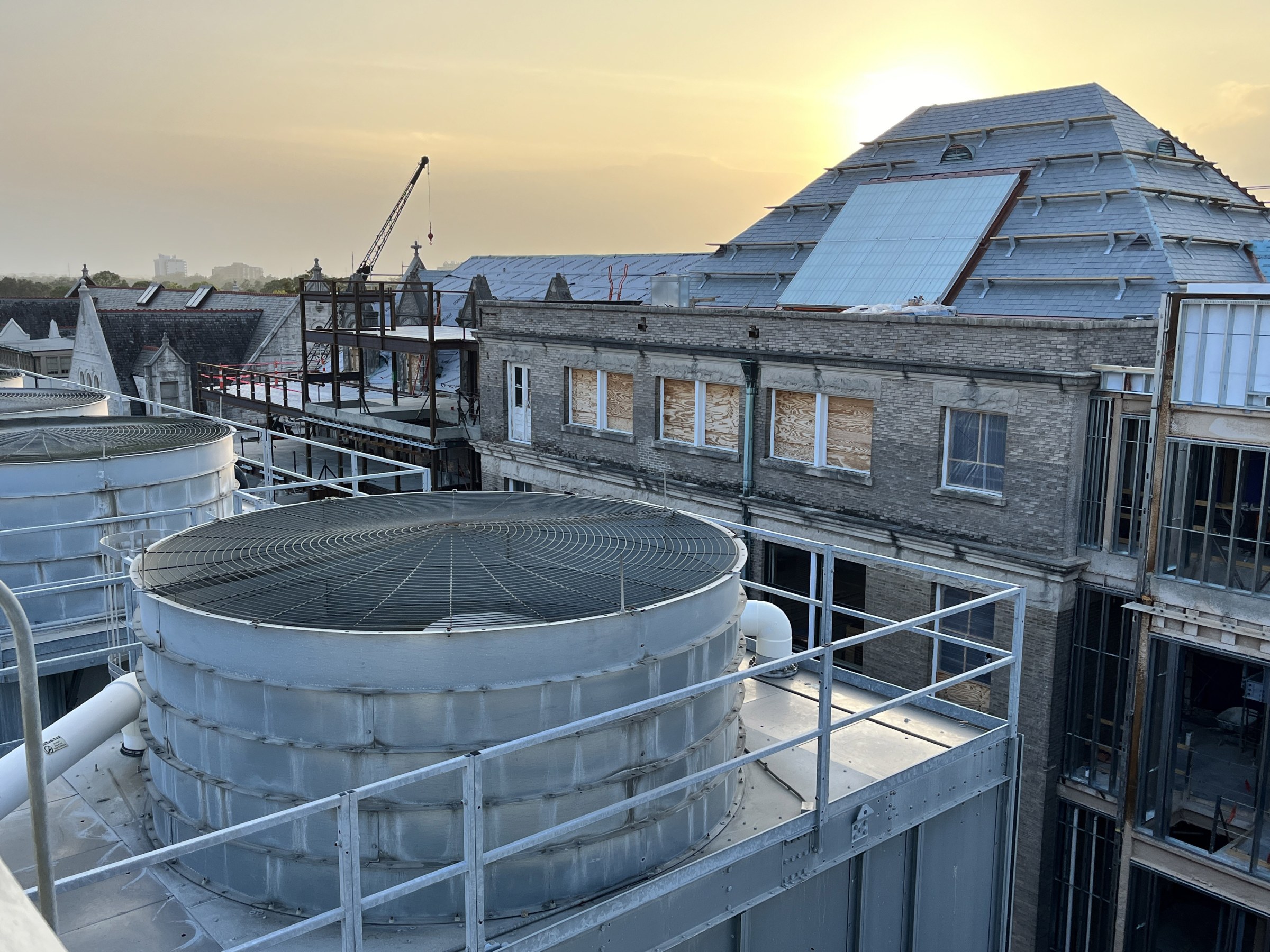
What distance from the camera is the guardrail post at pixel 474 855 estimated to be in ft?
26.2

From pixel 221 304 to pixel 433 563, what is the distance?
74186mm

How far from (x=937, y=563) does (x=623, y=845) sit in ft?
48.6

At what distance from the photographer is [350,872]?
7.73m

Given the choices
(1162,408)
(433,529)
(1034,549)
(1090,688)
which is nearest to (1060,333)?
(1162,408)

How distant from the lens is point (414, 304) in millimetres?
57625

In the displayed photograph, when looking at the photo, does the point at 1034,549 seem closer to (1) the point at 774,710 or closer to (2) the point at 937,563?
(2) the point at 937,563

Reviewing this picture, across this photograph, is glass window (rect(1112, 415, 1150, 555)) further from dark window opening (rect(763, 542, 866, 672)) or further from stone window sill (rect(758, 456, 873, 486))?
dark window opening (rect(763, 542, 866, 672))

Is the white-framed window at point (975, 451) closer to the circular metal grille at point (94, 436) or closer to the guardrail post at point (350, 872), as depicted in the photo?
the circular metal grille at point (94, 436)

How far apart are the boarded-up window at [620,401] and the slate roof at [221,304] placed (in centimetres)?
3925

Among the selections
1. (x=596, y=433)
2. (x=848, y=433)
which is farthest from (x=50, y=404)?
(x=848, y=433)

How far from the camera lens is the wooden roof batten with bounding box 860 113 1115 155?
1198 inches

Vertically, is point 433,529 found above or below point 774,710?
above

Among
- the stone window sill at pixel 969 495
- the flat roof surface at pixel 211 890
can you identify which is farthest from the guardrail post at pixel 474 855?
the stone window sill at pixel 969 495

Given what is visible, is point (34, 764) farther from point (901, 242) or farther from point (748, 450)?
point (901, 242)
